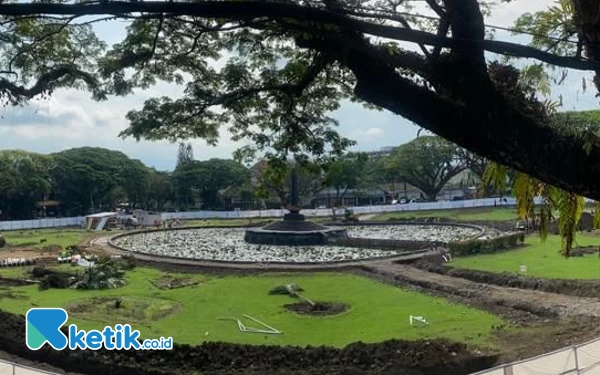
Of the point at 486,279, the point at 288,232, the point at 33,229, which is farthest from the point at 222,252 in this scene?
the point at 33,229

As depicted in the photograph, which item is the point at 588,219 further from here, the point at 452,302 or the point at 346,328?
the point at 346,328

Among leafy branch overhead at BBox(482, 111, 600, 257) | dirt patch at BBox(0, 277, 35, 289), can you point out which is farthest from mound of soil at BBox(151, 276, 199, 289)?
leafy branch overhead at BBox(482, 111, 600, 257)

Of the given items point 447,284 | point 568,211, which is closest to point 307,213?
point 447,284

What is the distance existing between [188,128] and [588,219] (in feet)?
86.0

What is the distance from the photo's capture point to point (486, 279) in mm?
18156

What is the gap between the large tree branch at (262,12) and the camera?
360 cm

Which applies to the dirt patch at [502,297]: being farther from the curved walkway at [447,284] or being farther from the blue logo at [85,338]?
the blue logo at [85,338]

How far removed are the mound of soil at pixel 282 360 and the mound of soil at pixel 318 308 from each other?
4.38 m

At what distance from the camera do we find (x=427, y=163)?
6184 cm

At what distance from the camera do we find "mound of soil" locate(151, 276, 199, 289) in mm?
19125

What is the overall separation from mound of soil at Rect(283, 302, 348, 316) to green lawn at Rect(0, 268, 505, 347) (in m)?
0.25

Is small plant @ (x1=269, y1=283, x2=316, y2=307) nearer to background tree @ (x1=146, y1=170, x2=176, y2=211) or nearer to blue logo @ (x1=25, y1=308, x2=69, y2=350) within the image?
blue logo @ (x1=25, y1=308, x2=69, y2=350)

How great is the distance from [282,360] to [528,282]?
31.9 feet

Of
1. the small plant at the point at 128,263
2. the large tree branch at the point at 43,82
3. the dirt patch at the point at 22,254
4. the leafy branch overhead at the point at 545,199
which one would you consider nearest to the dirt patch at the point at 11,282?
the small plant at the point at 128,263
